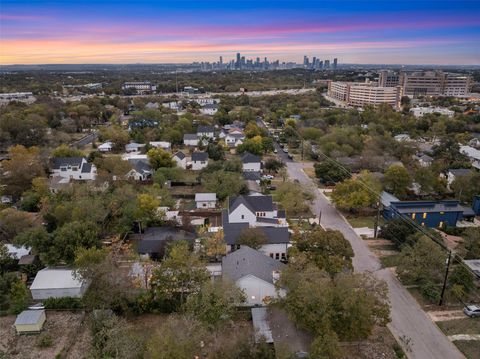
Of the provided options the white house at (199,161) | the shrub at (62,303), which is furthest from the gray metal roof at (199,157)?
the shrub at (62,303)

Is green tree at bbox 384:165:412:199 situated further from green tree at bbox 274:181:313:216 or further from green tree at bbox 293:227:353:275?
green tree at bbox 293:227:353:275

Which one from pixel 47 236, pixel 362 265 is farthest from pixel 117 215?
pixel 362 265

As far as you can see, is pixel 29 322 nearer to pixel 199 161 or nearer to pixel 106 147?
pixel 199 161

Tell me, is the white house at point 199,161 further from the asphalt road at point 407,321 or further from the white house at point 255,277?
the white house at point 255,277

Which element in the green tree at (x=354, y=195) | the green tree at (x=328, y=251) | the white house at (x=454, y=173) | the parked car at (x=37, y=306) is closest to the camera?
the parked car at (x=37, y=306)

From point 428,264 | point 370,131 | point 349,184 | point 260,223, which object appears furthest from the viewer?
point 370,131

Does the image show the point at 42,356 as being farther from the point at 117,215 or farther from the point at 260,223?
the point at 260,223
